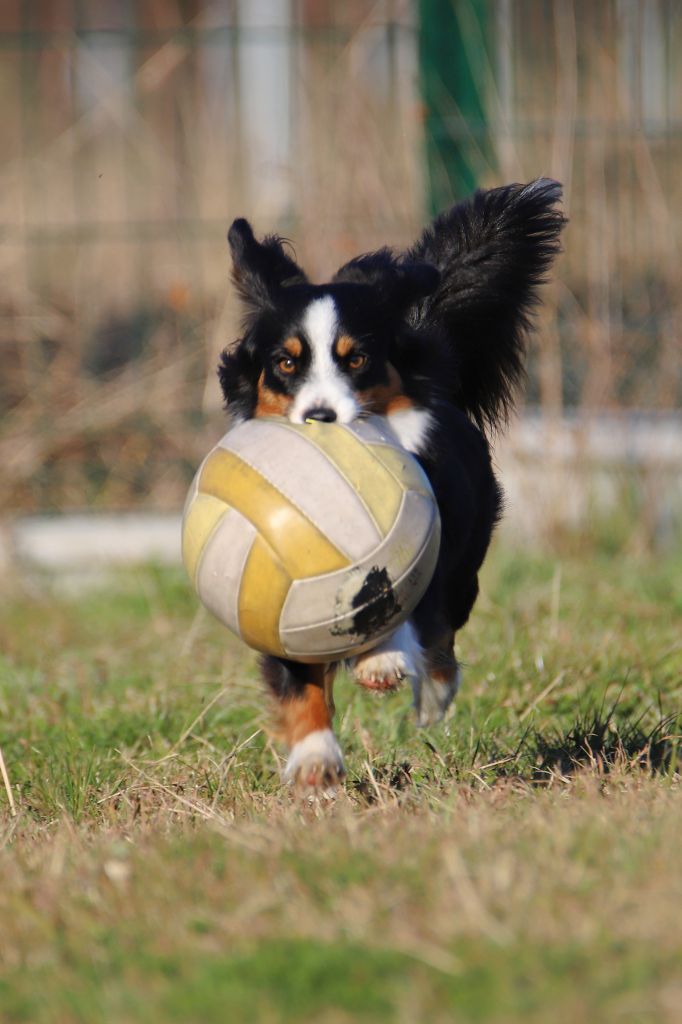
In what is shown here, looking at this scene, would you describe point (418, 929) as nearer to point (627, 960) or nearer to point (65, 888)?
point (627, 960)

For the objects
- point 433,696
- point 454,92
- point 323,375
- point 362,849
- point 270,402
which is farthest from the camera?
point 454,92

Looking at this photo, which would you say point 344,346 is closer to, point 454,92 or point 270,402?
point 270,402

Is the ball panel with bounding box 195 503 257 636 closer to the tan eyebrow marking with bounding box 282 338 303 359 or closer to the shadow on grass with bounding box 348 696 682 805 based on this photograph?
the shadow on grass with bounding box 348 696 682 805

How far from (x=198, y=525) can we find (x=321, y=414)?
1.51 feet

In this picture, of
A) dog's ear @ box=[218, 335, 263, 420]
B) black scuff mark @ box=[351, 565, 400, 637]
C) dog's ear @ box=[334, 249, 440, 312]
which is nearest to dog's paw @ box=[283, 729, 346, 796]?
black scuff mark @ box=[351, 565, 400, 637]

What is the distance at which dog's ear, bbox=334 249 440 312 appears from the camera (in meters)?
4.10

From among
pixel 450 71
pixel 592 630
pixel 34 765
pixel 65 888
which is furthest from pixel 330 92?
pixel 65 888

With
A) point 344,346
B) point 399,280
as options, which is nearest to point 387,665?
point 344,346

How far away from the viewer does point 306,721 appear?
3639mm

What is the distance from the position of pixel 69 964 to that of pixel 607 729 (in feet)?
6.46

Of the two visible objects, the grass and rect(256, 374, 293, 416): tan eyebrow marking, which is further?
rect(256, 374, 293, 416): tan eyebrow marking

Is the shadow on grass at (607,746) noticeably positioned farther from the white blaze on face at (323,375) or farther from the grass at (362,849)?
the white blaze on face at (323,375)

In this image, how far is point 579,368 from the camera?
7.42 meters

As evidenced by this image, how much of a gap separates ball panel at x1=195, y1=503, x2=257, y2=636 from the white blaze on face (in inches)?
15.9
